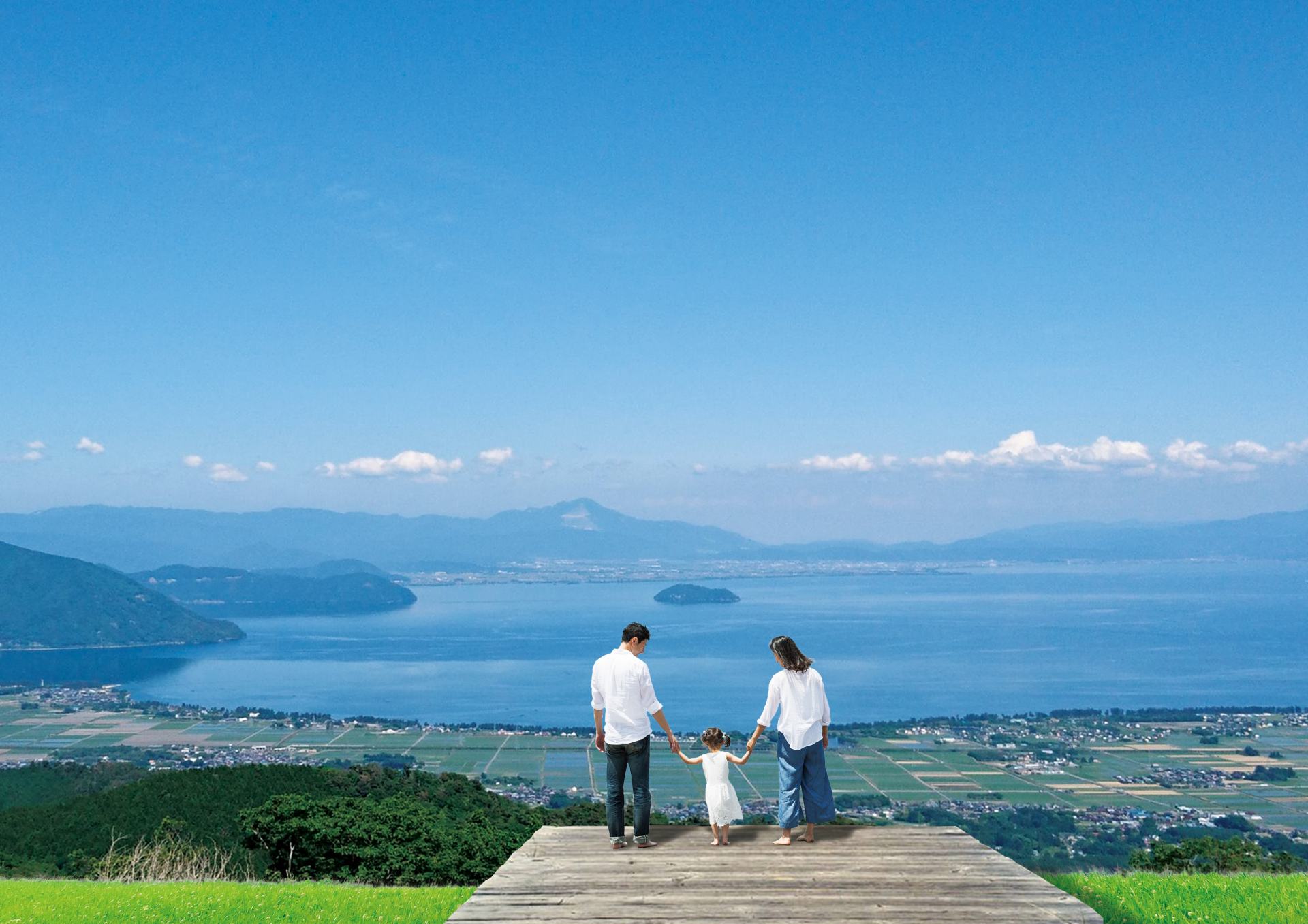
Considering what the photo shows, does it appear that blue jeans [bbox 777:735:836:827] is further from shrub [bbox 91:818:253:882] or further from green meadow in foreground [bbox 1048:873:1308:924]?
shrub [bbox 91:818:253:882]

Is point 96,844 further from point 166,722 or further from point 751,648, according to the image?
point 751,648

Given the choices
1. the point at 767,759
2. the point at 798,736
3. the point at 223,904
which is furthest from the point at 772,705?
the point at 767,759

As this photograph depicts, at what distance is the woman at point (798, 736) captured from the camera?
765cm

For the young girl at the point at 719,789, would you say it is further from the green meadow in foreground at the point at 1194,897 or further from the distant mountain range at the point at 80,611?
the distant mountain range at the point at 80,611

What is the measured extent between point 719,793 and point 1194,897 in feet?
14.2

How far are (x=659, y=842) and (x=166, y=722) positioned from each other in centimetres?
10492

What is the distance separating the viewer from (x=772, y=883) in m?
6.63

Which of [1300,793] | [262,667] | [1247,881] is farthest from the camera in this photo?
[262,667]

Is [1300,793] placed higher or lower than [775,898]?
lower

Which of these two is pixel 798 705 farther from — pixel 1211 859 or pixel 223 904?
pixel 1211 859

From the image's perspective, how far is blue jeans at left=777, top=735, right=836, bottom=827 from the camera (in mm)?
7840

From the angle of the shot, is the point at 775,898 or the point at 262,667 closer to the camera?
the point at 775,898

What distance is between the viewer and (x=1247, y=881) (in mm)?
8680

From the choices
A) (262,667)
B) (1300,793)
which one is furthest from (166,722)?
(1300,793)
